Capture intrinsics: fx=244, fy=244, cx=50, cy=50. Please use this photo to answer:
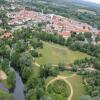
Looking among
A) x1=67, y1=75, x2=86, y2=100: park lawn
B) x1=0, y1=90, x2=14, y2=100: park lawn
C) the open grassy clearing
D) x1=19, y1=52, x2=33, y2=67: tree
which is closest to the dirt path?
x1=19, y1=52, x2=33, y2=67: tree

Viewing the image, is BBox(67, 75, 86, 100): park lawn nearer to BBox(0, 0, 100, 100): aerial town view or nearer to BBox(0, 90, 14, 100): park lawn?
BBox(0, 0, 100, 100): aerial town view

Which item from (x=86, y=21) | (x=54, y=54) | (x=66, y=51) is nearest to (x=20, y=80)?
(x=54, y=54)

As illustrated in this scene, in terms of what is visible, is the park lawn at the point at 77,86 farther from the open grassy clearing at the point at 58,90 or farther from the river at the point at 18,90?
the river at the point at 18,90

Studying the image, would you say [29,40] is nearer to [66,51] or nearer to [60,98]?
[66,51]

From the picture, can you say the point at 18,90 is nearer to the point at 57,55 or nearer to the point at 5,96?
the point at 5,96

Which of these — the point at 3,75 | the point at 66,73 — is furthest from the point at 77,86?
the point at 3,75

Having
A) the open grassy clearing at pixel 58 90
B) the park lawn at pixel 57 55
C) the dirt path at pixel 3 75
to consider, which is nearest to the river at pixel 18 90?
the dirt path at pixel 3 75
